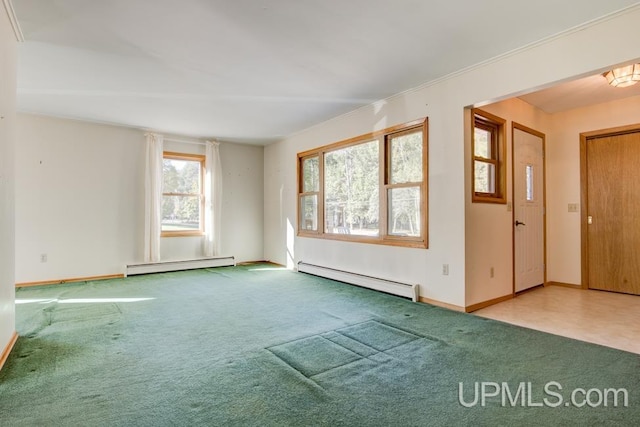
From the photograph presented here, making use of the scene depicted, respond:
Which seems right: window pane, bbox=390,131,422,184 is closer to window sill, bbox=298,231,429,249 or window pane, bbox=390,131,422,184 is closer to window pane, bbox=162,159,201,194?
window sill, bbox=298,231,429,249

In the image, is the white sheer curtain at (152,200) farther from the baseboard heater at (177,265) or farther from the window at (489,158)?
the window at (489,158)

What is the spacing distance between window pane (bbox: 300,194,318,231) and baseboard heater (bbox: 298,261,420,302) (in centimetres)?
69

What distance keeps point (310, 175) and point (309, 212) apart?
684mm

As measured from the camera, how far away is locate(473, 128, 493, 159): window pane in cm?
394

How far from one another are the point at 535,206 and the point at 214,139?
5.70 meters

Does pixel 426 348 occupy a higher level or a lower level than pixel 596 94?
lower

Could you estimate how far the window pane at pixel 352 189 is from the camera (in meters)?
4.79

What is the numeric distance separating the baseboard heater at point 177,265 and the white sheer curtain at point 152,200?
0.41ft

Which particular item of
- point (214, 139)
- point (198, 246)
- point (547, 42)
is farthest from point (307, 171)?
point (547, 42)

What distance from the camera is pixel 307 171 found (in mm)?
6176

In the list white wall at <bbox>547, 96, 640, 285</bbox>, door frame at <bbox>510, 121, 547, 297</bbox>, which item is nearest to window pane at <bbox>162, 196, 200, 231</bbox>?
door frame at <bbox>510, 121, 547, 297</bbox>

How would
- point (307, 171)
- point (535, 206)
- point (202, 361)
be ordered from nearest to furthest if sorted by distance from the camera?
1. point (202, 361)
2. point (535, 206)
3. point (307, 171)

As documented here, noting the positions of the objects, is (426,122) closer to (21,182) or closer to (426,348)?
(426,348)

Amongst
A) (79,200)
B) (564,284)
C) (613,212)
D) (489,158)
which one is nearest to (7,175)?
(79,200)
